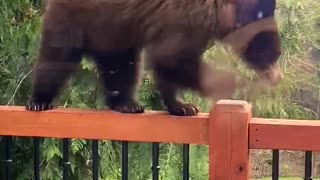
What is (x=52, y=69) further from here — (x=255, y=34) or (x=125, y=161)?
(x=255, y=34)

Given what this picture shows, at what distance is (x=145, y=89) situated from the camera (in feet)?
5.76

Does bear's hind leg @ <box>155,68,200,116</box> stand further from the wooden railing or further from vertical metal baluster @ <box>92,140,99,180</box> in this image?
vertical metal baluster @ <box>92,140,99,180</box>

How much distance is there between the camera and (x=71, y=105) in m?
1.88

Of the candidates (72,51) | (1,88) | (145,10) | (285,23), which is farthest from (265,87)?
(1,88)

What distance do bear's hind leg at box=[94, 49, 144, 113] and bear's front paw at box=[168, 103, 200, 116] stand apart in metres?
0.11

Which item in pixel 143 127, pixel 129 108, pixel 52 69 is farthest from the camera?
pixel 52 69

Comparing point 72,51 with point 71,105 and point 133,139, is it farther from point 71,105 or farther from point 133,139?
point 133,139

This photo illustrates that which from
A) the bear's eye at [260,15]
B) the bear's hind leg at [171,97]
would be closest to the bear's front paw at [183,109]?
the bear's hind leg at [171,97]

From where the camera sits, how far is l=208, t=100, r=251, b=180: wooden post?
138 centimetres

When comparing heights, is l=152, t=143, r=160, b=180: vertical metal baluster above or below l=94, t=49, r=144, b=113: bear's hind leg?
below

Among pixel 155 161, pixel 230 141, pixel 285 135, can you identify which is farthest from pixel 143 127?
pixel 285 135

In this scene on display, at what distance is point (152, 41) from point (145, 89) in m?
0.17

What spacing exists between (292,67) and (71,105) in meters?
0.62

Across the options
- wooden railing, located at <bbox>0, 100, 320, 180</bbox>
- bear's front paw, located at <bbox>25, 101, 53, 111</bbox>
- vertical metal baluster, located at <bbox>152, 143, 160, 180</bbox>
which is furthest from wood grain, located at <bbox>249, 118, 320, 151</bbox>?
bear's front paw, located at <bbox>25, 101, 53, 111</bbox>
